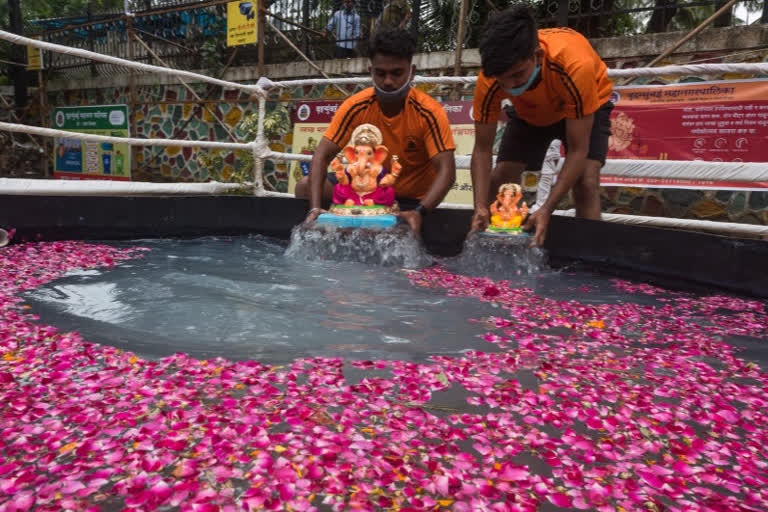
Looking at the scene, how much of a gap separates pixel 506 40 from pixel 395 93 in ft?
3.73

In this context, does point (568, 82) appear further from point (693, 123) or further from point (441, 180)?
point (693, 123)

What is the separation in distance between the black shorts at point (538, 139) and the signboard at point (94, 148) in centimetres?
692

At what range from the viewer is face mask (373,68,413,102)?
12.5 ft

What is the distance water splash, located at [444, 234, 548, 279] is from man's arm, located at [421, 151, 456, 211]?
444mm

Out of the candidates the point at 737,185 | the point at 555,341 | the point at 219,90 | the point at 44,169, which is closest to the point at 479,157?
the point at 555,341

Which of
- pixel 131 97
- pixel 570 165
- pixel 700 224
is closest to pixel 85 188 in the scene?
pixel 570 165

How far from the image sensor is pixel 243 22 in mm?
7805

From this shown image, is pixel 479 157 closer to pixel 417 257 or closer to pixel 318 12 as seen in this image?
pixel 417 257

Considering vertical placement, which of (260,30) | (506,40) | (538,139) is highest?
(260,30)

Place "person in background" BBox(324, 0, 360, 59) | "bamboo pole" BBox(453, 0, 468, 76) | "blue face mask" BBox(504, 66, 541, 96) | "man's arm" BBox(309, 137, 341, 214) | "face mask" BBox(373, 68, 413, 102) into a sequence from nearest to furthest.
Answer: "blue face mask" BBox(504, 66, 541, 96) < "face mask" BBox(373, 68, 413, 102) < "man's arm" BBox(309, 137, 341, 214) < "bamboo pole" BBox(453, 0, 468, 76) < "person in background" BBox(324, 0, 360, 59)

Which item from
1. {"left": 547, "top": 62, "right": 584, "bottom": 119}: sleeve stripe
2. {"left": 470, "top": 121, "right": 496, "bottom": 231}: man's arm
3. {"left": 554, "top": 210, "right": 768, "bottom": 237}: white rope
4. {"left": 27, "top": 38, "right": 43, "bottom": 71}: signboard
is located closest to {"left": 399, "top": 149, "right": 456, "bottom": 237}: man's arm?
{"left": 470, "top": 121, "right": 496, "bottom": 231}: man's arm

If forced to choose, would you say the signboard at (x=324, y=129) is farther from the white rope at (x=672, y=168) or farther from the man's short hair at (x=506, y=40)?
the man's short hair at (x=506, y=40)

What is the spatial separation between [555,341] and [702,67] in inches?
105

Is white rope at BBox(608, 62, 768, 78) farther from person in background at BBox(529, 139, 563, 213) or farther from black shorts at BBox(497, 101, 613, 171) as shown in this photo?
person in background at BBox(529, 139, 563, 213)
